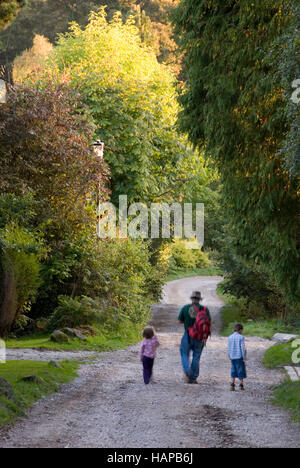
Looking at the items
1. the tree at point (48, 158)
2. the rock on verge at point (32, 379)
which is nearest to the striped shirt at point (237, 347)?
the rock on verge at point (32, 379)

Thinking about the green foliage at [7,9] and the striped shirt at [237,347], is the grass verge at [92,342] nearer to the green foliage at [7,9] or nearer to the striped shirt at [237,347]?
the striped shirt at [237,347]

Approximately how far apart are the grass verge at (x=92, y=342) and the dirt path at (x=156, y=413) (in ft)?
6.51

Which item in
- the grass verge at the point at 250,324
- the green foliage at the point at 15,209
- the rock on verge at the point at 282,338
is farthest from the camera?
the grass verge at the point at 250,324

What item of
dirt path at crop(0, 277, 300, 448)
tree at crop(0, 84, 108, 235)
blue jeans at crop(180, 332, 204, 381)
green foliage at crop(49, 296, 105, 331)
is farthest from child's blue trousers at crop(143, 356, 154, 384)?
tree at crop(0, 84, 108, 235)

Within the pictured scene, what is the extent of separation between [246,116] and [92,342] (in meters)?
9.15

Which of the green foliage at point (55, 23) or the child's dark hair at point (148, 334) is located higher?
the green foliage at point (55, 23)

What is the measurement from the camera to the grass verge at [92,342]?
18562 mm

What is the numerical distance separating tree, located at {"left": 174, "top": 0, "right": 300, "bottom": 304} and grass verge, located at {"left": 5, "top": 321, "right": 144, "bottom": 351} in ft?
20.0

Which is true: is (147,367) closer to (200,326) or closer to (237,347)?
(200,326)

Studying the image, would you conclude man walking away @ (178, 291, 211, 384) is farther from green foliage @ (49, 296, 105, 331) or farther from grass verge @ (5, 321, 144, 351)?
green foliage @ (49, 296, 105, 331)

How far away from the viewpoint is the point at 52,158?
23.0m

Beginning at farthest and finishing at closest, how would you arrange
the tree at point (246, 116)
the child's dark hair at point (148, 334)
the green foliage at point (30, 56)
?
the green foliage at point (30, 56) < the child's dark hair at point (148, 334) < the tree at point (246, 116)

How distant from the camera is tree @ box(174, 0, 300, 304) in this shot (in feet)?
40.9
